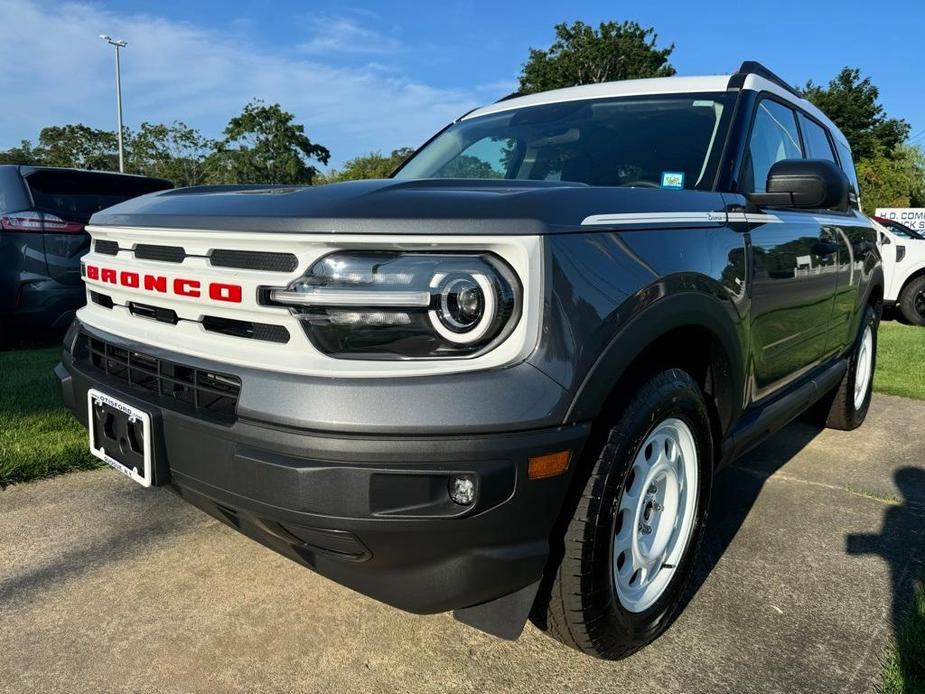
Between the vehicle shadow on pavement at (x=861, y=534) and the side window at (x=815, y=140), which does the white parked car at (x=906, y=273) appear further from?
the vehicle shadow on pavement at (x=861, y=534)

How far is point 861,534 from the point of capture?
9.50ft

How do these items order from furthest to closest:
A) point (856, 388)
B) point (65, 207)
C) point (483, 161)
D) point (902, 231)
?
point (902, 231) → point (65, 207) → point (856, 388) → point (483, 161)

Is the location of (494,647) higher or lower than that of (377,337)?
lower

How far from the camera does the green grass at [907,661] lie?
190cm

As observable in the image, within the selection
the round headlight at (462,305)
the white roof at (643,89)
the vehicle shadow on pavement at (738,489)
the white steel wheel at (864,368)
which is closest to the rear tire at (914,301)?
the white steel wheel at (864,368)

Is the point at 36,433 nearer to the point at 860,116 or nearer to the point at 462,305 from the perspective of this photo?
the point at 462,305

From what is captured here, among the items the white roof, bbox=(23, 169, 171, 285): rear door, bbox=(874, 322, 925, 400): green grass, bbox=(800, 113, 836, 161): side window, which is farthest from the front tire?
bbox=(23, 169, 171, 285): rear door

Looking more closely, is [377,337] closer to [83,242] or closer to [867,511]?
[867,511]

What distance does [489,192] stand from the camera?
65.4 inches

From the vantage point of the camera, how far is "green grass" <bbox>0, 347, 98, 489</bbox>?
322 cm

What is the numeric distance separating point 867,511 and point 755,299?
4.59ft

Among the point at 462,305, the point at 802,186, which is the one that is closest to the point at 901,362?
the point at 802,186

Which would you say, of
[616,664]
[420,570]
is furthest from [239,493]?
[616,664]

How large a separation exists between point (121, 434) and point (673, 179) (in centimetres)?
194
